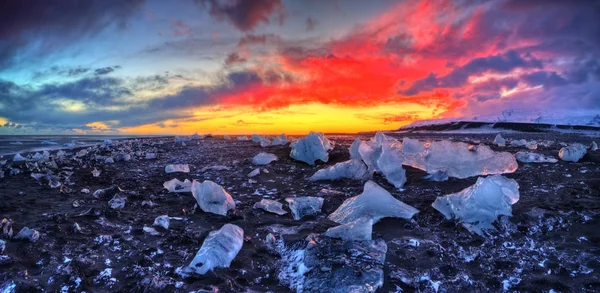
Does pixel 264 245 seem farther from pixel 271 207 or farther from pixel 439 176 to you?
pixel 439 176

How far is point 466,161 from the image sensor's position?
5070 mm

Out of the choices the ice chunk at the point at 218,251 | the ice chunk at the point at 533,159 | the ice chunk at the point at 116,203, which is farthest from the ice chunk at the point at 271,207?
the ice chunk at the point at 533,159

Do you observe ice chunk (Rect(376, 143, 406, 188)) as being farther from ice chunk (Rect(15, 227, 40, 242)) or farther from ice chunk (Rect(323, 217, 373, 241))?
ice chunk (Rect(15, 227, 40, 242))

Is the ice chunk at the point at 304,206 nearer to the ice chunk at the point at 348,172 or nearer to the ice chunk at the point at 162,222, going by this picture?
the ice chunk at the point at 162,222

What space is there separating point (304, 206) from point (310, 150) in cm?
366

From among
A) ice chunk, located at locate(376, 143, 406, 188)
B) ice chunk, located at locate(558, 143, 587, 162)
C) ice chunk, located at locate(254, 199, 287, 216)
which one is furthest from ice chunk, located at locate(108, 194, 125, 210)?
ice chunk, located at locate(558, 143, 587, 162)

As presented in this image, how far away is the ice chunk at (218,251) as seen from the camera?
7.45ft

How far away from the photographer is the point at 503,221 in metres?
3.06

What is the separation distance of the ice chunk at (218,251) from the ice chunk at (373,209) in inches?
46.0

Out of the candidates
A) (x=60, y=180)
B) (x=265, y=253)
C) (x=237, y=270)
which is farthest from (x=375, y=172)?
(x=60, y=180)

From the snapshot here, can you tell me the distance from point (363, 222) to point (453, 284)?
0.84m

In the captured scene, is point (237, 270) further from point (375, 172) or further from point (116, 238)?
point (375, 172)

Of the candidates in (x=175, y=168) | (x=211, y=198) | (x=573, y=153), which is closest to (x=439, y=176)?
(x=573, y=153)

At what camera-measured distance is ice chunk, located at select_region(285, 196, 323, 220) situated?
3553mm
